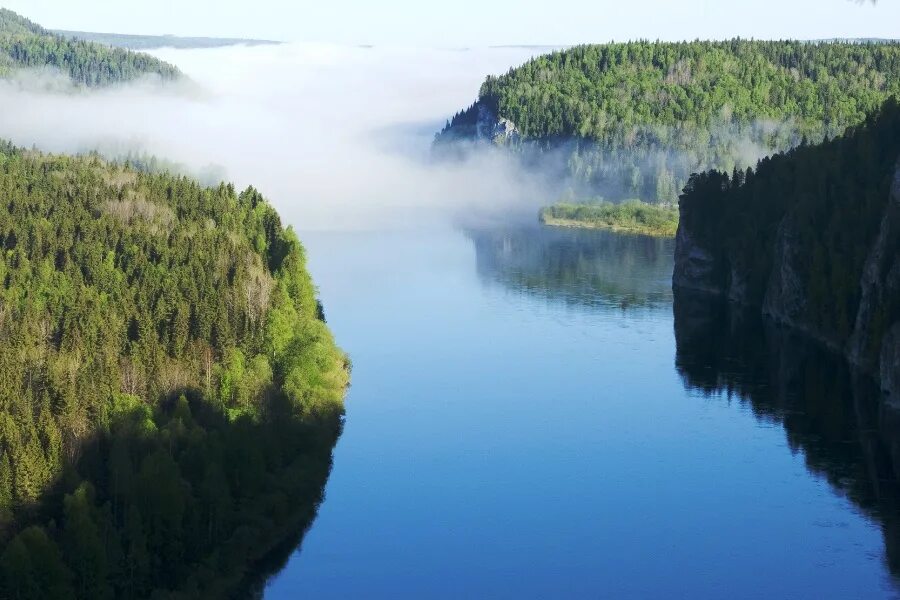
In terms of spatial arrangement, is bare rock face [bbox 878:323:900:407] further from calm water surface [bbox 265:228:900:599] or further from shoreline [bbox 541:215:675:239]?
shoreline [bbox 541:215:675:239]

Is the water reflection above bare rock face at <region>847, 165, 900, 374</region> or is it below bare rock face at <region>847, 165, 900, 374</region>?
Result: below

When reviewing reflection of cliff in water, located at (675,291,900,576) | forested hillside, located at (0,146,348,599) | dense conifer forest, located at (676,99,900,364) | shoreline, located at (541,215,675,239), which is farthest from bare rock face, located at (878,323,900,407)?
shoreline, located at (541,215,675,239)

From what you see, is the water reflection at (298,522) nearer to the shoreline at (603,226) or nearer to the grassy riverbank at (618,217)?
the shoreline at (603,226)

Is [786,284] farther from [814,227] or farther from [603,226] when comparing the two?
[603,226]

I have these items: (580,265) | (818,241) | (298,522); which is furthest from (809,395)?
(580,265)

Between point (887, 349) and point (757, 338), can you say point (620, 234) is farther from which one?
point (887, 349)
